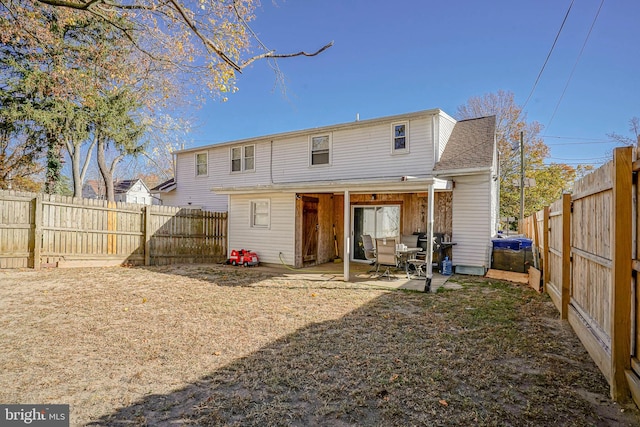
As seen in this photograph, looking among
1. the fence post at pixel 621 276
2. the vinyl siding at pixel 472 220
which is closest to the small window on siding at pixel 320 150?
the vinyl siding at pixel 472 220

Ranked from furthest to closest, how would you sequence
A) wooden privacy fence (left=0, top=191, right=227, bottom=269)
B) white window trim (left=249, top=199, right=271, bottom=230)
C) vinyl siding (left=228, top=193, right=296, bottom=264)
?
1. white window trim (left=249, top=199, right=271, bottom=230)
2. vinyl siding (left=228, top=193, right=296, bottom=264)
3. wooden privacy fence (left=0, top=191, right=227, bottom=269)

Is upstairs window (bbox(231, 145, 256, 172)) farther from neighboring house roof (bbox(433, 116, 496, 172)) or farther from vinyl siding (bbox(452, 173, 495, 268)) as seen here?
vinyl siding (bbox(452, 173, 495, 268))

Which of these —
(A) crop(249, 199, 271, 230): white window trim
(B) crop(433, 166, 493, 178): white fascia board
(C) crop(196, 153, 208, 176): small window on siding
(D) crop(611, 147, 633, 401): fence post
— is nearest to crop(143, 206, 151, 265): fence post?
(A) crop(249, 199, 271, 230): white window trim

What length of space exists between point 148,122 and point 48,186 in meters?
5.78

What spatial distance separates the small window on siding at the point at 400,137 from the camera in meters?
10.8

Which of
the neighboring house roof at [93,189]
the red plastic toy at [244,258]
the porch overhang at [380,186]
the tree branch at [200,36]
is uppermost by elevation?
the neighboring house roof at [93,189]

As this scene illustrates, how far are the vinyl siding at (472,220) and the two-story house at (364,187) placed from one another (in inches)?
1.1

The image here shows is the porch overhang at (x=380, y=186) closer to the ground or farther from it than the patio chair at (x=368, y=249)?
farther from it

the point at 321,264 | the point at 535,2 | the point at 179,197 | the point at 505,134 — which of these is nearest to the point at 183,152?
the point at 179,197

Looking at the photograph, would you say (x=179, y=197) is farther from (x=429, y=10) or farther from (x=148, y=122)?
(x=429, y=10)

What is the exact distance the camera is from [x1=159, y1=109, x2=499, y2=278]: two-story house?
9.70 metres

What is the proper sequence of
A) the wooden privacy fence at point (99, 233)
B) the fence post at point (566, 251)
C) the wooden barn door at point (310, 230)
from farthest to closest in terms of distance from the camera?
the wooden barn door at point (310, 230), the wooden privacy fence at point (99, 233), the fence post at point (566, 251)

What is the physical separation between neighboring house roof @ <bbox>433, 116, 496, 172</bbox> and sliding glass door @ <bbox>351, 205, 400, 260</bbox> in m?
2.32

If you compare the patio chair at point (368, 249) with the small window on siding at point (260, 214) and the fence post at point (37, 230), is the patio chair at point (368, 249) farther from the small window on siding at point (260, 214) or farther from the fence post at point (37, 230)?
the fence post at point (37, 230)
